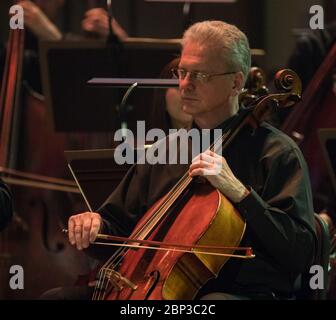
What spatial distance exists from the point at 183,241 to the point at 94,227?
227 mm

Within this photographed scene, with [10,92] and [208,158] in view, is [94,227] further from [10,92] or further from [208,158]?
[10,92]

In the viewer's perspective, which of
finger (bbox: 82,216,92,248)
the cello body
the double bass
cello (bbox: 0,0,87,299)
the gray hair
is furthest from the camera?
cello (bbox: 0,0,87,299)

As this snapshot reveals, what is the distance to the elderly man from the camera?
238 cm

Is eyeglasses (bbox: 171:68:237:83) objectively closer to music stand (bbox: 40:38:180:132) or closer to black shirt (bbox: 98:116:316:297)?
black shirt (bbox: 98:116:316:297)

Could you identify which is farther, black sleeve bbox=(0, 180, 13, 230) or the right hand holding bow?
black sleeve bbox=(0, 180, 13, 230)

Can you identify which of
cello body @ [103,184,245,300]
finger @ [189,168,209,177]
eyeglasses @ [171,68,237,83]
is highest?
eyeglasses @ [171,68,237,83]

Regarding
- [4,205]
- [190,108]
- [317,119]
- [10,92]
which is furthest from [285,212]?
[10,92]

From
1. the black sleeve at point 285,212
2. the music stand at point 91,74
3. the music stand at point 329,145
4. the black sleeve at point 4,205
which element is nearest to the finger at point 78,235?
the black sleeve at point 4,205

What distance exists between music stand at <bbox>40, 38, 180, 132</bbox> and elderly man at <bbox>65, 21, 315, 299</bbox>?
687mm

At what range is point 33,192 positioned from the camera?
391 centimetres

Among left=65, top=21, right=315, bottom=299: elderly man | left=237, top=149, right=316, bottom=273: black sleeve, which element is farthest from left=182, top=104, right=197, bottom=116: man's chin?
left=237, top=149, right=316, bottom=273: black sleeve

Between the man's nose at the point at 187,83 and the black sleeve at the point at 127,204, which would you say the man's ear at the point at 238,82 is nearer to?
the man's nose at the point at 187,83

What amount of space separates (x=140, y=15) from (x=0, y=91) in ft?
4.46

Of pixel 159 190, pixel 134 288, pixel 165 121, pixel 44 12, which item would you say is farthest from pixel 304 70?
pixel 134 288
